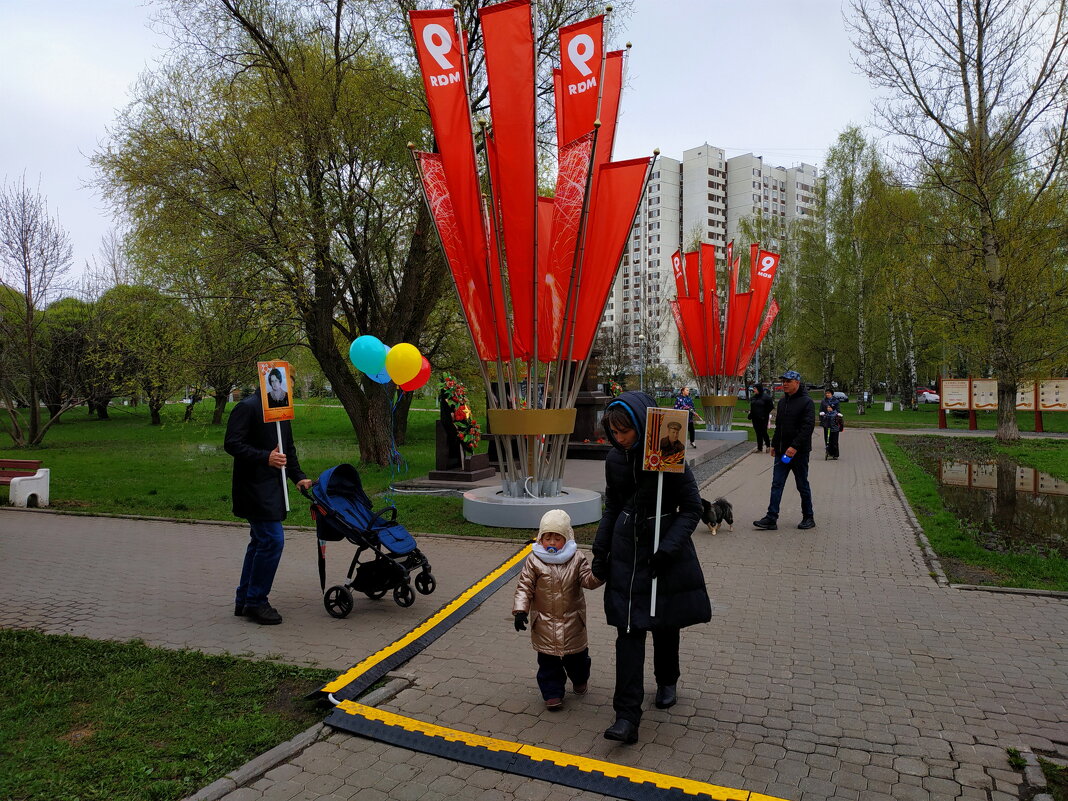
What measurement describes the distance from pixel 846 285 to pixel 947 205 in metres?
14.9

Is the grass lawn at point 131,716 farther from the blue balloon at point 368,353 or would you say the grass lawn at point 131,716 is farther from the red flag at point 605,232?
the red flag at point 605,232

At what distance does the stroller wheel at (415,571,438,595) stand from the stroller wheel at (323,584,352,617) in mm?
619

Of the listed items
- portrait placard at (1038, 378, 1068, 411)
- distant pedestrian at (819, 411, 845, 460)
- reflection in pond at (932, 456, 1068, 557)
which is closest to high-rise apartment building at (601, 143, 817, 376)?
portrait placard at (1038, 378, 1068, 411)

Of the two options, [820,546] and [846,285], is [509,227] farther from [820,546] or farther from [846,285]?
[846,285]

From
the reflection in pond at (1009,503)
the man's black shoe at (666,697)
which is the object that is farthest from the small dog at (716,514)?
the man's black shoe at (666,697)

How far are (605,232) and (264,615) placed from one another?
20.6 feet

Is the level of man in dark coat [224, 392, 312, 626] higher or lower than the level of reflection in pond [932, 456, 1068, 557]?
higher

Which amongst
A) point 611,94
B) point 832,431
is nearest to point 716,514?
point 611,94

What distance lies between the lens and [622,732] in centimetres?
365

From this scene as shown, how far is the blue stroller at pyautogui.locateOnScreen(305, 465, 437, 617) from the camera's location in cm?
582

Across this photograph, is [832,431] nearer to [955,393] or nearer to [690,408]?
[690,408]

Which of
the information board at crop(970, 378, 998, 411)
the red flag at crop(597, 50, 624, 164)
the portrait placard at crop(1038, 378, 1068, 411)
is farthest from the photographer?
the information board at crop(970, 378, 998, 411)

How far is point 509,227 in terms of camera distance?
29.9 ft

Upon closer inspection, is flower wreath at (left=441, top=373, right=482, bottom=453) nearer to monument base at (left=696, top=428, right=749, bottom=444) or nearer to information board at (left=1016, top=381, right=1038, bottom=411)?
monument base at (left=696, top=428, right=749, bottom=444)
